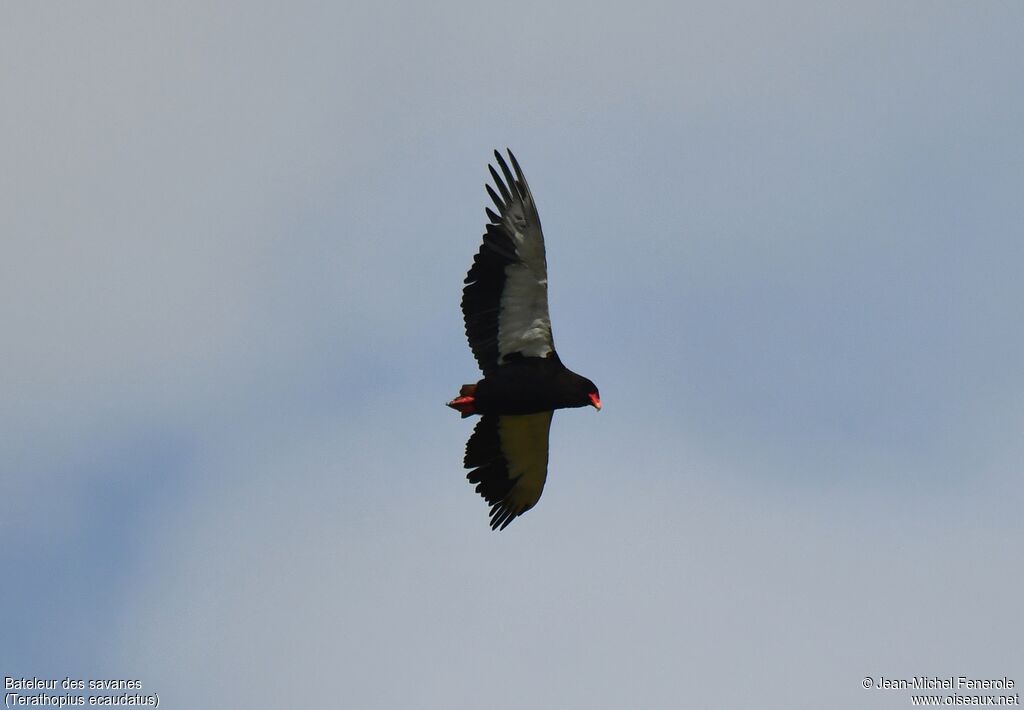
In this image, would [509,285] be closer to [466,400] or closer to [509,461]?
[466,400]

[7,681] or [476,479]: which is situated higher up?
[476,479]

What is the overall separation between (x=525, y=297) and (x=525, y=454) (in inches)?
191

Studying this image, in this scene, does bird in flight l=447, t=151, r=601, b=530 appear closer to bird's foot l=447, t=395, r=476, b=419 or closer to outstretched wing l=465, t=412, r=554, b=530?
bird's foot l=447, t=395, r=476, b=419

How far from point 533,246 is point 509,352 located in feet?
8.45

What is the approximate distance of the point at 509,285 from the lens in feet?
136

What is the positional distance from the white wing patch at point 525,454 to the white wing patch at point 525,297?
2.25 m

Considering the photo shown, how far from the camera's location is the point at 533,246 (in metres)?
41.1

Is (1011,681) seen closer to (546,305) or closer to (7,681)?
(546,305)

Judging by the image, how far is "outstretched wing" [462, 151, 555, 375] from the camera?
41219mm

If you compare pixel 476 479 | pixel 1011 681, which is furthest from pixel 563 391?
pixel 1011 681

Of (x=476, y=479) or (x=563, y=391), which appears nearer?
(x=563, y=391)

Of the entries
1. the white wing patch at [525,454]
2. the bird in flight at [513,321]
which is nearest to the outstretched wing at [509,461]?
the white wing patch at [525,454]

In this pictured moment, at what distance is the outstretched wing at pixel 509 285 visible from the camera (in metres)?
41.2

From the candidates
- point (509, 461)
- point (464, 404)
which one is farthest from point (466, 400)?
point (509, 461)
